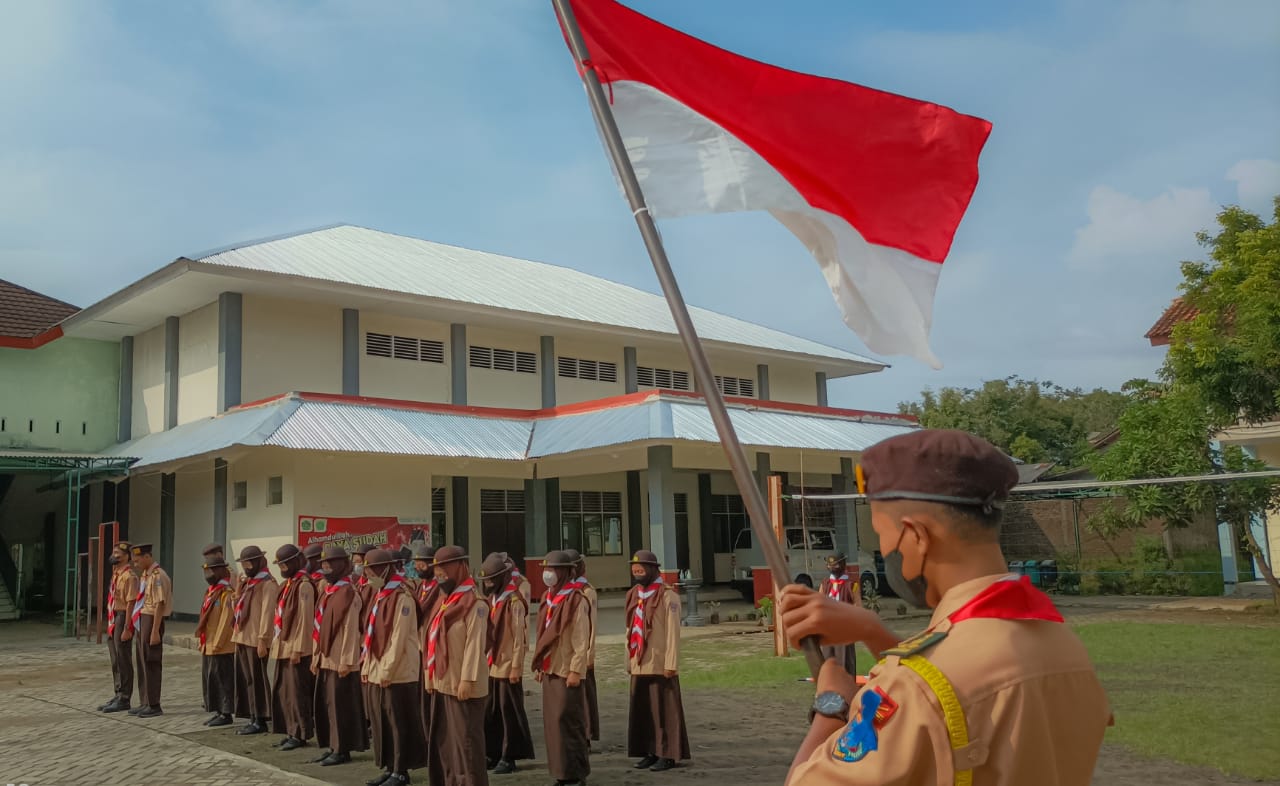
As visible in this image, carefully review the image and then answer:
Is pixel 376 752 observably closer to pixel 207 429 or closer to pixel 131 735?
pixel 131 735

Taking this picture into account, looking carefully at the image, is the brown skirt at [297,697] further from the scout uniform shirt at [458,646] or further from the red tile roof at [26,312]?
the red tile roof at [26,312]

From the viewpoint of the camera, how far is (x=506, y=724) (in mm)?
8180

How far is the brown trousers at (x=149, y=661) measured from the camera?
10664 millimetres

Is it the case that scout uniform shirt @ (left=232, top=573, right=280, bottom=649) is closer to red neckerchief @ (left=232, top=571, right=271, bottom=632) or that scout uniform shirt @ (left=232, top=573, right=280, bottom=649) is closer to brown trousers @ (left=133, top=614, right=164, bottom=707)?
red neckerchief @ (left=232, top=571, right=271, bottom=632)

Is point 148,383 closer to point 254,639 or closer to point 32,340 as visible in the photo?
point 32,340

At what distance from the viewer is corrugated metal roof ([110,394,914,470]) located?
17.2 metres

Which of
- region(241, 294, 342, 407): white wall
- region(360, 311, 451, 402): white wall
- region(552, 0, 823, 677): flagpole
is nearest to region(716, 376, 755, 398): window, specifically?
region(360, 311, 451, 402): white wall

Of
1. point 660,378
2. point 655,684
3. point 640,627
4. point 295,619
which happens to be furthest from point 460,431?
point 655,684

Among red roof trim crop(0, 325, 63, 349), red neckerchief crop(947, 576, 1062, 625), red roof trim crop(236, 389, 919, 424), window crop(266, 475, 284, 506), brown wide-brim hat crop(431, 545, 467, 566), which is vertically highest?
red roof trim crop(0, 325, 63, 349)

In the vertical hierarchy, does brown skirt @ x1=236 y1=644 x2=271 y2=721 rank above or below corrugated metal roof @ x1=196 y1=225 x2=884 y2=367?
below

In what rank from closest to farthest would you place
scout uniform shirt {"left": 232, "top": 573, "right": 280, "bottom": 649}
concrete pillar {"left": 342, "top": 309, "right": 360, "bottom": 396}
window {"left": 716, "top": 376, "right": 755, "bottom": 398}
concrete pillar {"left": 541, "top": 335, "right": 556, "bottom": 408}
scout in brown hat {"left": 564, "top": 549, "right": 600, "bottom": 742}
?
scout in brown hat {"left": 564, "top": 549, "right": 600, "bottom": 742}
scout uniform shirt {"left": 232, "top": 573, "right": 280, "bottom": 649}
concrete pillar {"left": 342, "top": 309, "right": 360, "bottom": 396}
concrete pillar {"left": 541, "top": 335, "right": 556, "bottom": 408}
window {"left": 716, "top": 376, "right": 755, "bottom": 398}

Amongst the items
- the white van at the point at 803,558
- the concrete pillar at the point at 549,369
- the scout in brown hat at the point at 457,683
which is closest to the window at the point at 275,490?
the concrete pillar at the point at 549,369

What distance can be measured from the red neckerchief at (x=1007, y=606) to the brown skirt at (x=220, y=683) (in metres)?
10.1

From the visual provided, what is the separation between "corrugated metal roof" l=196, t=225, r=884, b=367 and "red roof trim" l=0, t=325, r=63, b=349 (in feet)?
17.4
